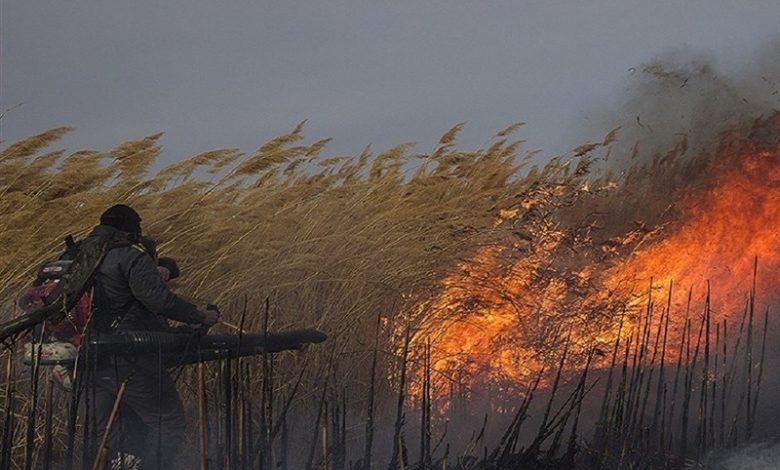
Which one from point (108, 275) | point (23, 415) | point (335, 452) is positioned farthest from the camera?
point (23, 415)

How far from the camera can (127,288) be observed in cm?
554

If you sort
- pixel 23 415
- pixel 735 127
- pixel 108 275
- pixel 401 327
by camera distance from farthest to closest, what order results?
1. pixel 735 127
2. pixel 401 327
3. pixel 23 415
4. pixel 108 275

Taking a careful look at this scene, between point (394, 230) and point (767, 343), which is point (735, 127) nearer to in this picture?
point (767, 343)

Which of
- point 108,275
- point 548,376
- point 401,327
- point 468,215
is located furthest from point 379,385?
point 108,275

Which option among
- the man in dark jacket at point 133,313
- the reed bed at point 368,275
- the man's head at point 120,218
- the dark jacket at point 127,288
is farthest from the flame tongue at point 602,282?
the man's head at point 120,218

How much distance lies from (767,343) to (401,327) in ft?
10.0

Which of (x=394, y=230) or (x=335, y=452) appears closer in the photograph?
(x=335, y=452)

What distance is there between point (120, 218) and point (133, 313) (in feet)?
1.70

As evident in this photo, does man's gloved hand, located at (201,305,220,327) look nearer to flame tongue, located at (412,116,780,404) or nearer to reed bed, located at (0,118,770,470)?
reed bed, located at (0,118,770,470)

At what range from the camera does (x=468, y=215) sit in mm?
8734

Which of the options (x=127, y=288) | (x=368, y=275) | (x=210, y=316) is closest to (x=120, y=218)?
(x=127, y=288)

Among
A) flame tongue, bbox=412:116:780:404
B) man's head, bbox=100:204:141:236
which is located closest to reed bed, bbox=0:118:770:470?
flame tongue, bbox=412:116:780:404

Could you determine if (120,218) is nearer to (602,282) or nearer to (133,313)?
(133,313)

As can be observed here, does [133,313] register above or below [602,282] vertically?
below
